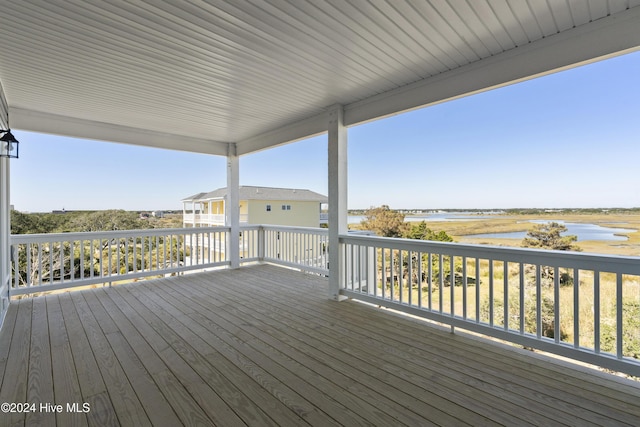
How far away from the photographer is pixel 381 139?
39.0 ft

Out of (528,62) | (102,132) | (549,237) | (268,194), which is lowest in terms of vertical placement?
(549,237)

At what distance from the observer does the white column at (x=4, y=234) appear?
3324 mm

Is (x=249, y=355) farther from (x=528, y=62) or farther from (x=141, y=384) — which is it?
(x=528, y=62)

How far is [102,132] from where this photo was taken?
15.5 feet

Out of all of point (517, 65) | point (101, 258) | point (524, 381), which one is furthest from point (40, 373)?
point (517, 65)

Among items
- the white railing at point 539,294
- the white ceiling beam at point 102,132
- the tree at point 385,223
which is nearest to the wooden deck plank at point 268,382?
the white railing at point 539,294

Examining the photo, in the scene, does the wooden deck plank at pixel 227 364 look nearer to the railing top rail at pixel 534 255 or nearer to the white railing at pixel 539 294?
the white railing at pixel 539 294

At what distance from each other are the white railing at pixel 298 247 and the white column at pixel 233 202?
2.26ft

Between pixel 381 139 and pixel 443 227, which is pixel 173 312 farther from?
pixel 381 139

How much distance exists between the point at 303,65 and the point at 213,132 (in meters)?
3.21

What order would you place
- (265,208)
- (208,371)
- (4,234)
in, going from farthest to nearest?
1. (265,208)
2. (4,234)
3. (208,371)

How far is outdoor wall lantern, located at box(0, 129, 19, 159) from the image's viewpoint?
3.01 m

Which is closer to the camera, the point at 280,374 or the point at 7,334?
the point at 280,374

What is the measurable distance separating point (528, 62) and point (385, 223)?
14.6 ft
